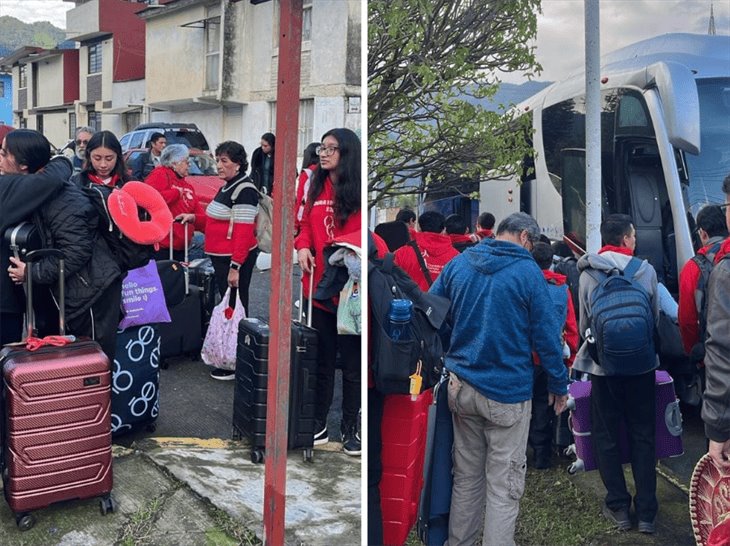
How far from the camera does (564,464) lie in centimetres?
427

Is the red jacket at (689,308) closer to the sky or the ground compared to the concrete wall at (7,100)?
closer to the ground

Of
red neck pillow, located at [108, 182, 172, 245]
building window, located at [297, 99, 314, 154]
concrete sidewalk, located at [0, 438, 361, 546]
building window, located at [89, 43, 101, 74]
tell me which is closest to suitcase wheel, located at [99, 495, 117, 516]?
concrete sidewalk, located at [0, 438, 361, 546]

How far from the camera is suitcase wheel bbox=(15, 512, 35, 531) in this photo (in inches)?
120

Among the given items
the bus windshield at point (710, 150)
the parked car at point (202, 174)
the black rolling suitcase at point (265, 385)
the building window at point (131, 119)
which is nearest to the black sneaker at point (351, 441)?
the black rolling suitcase at point (265, 385)

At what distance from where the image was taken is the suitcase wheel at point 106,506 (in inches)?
127

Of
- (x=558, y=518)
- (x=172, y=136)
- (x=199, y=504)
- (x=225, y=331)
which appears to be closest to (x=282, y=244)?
(x=199, y=504)

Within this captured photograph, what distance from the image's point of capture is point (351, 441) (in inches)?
154

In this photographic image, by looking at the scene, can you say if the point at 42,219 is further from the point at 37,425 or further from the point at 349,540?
the point at 349,540

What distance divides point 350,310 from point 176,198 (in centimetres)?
246

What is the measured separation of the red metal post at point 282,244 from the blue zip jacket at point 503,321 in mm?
846

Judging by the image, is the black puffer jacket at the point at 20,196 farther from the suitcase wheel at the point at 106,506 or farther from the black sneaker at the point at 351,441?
the black sneaker at the point at 351,441

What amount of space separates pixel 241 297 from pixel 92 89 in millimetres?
9081

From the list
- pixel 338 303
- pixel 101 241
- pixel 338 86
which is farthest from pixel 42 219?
pixel 338 86

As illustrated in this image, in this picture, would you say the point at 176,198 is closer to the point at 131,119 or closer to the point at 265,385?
the point at 265,385
